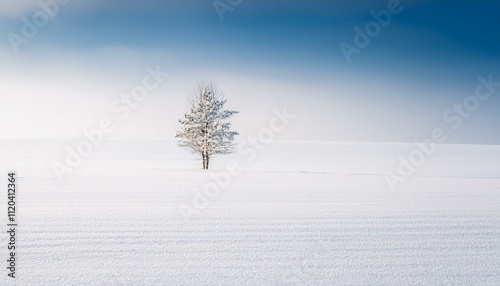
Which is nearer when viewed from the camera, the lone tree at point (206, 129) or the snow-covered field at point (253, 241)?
the snow-covered field at point (253, 241)

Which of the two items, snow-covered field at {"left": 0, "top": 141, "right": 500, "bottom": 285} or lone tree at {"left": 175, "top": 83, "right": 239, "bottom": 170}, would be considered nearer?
snow-covered field at {"left": 0, "top": 141, "right": 500, "bottom": 285}

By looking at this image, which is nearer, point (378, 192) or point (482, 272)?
point (482, 272)

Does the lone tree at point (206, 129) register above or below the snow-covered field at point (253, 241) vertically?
above

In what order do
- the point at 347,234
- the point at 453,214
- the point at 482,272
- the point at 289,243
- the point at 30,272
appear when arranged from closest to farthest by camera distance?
the point at 30,272, the point at 482,272, the point at 289,243, the point at 347,234, the point at 453,214

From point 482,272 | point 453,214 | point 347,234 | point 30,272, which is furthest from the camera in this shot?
point 453,214

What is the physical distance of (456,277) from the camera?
17.5 ft

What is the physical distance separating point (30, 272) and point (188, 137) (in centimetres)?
2188

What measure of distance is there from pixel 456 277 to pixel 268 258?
3.35 m

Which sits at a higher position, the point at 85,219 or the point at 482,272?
the point at 85,219

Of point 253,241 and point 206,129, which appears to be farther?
point 206,129

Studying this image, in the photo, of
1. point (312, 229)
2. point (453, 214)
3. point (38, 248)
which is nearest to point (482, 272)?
point (312, 229)

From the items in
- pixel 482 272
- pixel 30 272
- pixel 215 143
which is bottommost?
pixel 482 272

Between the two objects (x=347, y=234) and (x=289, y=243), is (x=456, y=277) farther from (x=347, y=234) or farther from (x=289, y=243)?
(x=289, y=243)

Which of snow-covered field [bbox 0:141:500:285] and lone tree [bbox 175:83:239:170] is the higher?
lone tree [bbox 175:83:239:170]
